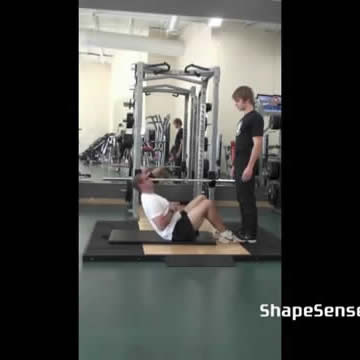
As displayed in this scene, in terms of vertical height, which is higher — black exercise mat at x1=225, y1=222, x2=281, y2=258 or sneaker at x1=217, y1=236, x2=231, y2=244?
Result: sneaker at x1=217, y1=236, x2=231, y2=244

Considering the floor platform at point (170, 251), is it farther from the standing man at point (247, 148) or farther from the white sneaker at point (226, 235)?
the standing man at point (247, 148)

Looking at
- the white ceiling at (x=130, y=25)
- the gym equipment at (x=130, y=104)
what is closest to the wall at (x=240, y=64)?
the white ceiling at (x=130, y=25)

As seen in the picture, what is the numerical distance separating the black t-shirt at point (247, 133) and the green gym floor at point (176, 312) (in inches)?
36.5

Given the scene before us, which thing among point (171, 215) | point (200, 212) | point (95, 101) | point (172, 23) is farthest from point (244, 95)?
point (95, 101)

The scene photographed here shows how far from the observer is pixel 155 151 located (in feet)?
25.5

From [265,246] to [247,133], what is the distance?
0.96 m

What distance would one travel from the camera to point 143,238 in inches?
149

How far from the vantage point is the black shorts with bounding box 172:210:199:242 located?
3643mm

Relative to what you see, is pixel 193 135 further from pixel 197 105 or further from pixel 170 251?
pixel 170 251

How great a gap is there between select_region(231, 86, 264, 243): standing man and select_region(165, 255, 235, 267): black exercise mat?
1.92 ft

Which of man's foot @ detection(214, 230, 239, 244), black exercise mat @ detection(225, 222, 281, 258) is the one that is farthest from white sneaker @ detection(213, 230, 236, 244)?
black exercise mat @ detection(225, 222, 281, 258)

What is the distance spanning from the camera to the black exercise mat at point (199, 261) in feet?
10.4

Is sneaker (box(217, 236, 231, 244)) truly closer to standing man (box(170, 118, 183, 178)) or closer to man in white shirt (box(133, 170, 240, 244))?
man in white shirt (box(133, 170, 240, 244))

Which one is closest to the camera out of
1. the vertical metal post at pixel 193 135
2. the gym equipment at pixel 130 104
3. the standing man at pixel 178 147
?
the gym equipment at pixel 130 104
